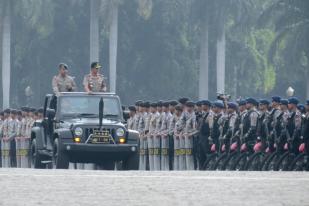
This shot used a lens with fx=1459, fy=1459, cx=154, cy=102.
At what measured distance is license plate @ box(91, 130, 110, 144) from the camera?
29.6 metres

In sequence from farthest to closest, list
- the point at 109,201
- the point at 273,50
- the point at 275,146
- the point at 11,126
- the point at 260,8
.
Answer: the point at 260,8 < the point at 273,50 < the point at 11,126 < the point at 275,146 < the point at 109,201

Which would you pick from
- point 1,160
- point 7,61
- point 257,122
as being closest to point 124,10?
point 7,61

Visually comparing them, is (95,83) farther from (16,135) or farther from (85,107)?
(16,135)

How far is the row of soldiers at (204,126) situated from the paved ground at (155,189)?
16.3 ft

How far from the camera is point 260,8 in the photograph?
249ft


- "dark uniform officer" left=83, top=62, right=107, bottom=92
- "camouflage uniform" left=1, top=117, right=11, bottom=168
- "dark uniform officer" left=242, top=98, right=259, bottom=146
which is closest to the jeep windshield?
"dark uniform officer" left=83, top=62, right=107, bottom=92

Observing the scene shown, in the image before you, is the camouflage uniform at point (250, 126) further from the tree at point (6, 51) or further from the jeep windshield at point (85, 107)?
the tree at point (6, 51)

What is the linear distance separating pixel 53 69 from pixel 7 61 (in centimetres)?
800

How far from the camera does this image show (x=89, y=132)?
29609 mm

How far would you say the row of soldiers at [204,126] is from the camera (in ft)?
93.2

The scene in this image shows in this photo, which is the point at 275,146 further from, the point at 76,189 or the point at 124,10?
the point at 124,10

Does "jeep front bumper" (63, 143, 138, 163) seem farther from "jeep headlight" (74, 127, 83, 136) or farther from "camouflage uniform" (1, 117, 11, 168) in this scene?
"camouflage uniform" (1, 117, 11, 168)

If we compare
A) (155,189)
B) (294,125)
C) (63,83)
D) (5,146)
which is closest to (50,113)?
(63,83)

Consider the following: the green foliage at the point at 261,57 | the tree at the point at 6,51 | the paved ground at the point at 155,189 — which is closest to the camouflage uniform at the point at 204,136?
the paved ground at the point at 155,189
